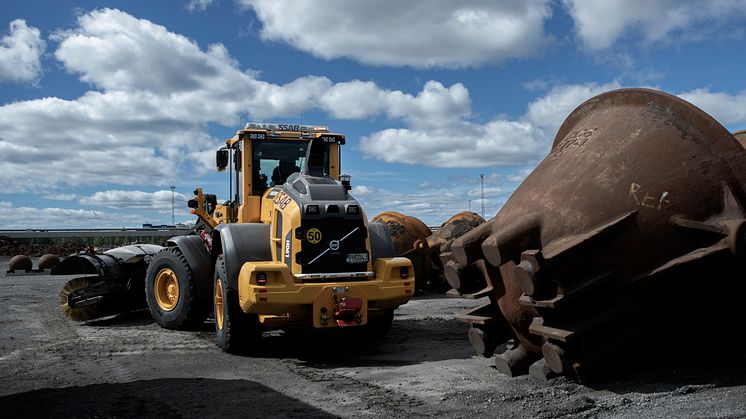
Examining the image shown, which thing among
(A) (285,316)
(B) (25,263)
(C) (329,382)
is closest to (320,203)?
(A) (285,316)

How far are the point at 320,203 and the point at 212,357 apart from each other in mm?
2185

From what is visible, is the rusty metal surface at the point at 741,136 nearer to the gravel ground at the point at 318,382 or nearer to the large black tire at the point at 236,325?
the gravel ground at the point at 318,382

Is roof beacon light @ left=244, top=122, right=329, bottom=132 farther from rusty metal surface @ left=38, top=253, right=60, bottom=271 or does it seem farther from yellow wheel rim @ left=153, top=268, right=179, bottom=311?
rusty metal surface @ left=38, top=253, right=60, bottom=271

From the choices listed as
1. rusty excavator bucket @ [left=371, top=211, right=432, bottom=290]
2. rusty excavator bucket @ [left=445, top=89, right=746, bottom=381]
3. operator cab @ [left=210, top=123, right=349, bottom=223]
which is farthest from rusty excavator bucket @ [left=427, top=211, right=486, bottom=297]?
rusty excavator bucket @ [left=445, top=89, right=746, bottom=381]

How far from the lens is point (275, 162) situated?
984 centimetres

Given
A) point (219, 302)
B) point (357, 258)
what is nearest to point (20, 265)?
point (219, 302)

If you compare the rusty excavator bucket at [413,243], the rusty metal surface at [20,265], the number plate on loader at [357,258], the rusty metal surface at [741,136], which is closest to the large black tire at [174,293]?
the number plate on loader at [357,258]

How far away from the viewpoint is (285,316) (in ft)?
25.0

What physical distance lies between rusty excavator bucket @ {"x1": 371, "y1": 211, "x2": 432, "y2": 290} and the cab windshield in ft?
15.8

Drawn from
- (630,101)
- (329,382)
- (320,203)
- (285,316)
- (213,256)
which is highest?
(630,101)

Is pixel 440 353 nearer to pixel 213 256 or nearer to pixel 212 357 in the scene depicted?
pixel 212 357

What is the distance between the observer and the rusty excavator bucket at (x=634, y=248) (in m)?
5.36

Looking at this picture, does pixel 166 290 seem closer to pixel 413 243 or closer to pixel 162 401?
pixel 162 401

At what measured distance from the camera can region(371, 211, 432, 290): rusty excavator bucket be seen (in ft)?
47.2
